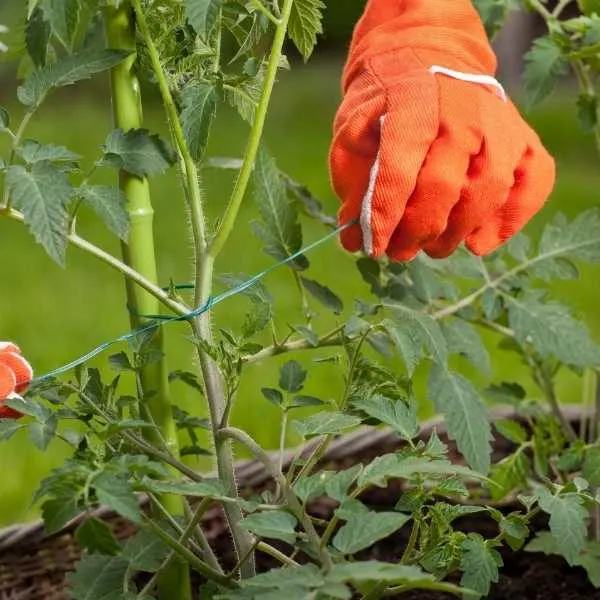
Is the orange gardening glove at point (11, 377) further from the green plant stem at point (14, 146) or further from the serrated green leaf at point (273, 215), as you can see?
the serrated green leaf at point (273, 215)

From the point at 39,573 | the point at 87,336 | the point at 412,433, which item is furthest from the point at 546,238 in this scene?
the point at 87,336

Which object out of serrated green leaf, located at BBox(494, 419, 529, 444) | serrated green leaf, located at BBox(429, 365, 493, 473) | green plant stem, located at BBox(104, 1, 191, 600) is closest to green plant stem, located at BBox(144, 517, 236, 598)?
green plant stem, located at BBox(104, 1, 191, 600)

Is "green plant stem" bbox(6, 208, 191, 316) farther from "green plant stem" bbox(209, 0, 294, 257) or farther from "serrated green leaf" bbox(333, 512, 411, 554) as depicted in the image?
"serrated green leaf" bbox(333, 512, 411, 554)

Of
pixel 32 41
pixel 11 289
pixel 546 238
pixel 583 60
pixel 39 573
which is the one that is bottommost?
pixel 11 289

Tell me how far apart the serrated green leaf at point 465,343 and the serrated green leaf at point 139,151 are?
0.34 m

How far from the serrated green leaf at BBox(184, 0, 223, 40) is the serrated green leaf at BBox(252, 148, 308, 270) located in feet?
0.79

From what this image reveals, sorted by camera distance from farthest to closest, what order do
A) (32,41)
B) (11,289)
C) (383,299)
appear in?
1. (11,289)
2. (383,299)
3. (32,41)

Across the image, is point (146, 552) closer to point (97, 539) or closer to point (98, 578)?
point (98, 578)

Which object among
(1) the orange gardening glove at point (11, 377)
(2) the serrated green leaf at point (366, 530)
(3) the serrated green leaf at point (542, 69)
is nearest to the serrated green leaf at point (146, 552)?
(1) the orange gardening glove at point (11, 377)

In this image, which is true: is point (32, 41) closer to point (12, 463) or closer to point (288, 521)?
point (288, 521)

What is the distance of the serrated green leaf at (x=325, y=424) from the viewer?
772 mm

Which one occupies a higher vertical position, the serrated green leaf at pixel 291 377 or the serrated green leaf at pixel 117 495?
the serrated green leaf at pixel 117 495

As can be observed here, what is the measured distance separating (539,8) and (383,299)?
393 millimetres

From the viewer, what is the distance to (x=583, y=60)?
127 cm
